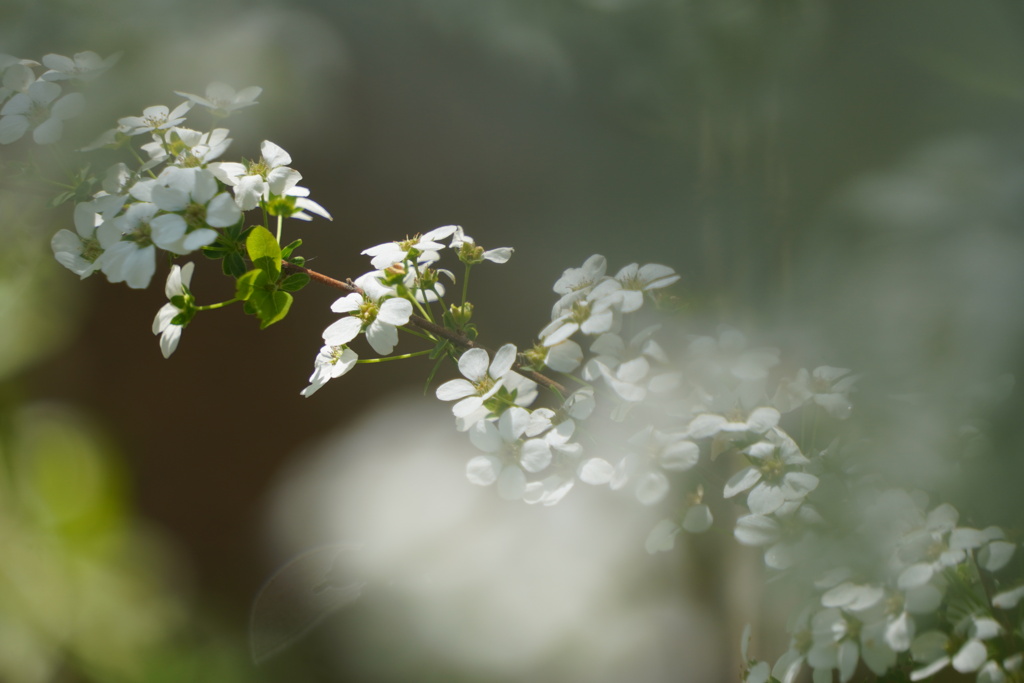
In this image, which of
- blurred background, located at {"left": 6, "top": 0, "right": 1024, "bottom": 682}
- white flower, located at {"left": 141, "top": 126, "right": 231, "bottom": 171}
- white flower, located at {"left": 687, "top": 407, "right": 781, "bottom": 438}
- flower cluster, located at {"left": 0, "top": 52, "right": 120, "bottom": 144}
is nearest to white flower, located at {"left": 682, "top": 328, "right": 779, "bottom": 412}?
white flower, located at {"left": 687, "top": 407, "right": 781, "bottom": 438}

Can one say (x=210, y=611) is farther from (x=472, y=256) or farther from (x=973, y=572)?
(x=973, y=572)

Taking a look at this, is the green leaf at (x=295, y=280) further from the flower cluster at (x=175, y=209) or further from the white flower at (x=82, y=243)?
the white flower at (x=82, y=243)

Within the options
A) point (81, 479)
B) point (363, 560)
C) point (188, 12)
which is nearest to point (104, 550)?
point (81, 479)

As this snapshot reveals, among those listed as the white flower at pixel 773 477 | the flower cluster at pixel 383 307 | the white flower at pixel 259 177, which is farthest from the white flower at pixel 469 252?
the white flower at pixel 773 477

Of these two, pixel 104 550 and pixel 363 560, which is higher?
pixel 363 560

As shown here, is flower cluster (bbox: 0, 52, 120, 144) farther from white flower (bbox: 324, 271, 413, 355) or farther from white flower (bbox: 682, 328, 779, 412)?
white flower (bbox: 682, 328, 779, 412)

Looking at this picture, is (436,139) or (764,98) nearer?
(764,98)
